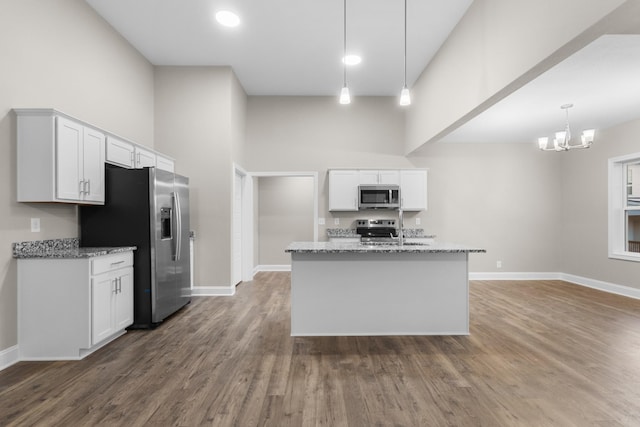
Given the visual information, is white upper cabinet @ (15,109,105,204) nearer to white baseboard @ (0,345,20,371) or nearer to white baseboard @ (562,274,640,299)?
white baseboard @ (0,345,20,371)

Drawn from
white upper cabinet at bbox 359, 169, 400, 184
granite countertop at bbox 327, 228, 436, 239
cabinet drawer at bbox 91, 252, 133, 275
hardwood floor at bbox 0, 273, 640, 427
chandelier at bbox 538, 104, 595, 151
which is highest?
chandelier at bbox 538, 104, 595, 151

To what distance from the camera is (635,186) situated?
17.9 ft

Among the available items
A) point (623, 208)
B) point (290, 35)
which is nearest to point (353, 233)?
point (290, 35)

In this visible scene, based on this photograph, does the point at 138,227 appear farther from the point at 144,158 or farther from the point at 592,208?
the point at 592,208

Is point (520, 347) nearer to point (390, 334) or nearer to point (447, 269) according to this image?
point (447, 269)

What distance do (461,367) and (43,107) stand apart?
4228 millimetres

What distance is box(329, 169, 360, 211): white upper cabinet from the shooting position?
6062 mm

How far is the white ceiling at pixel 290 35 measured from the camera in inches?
146

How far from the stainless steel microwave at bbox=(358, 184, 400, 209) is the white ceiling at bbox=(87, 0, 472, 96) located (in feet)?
5.72

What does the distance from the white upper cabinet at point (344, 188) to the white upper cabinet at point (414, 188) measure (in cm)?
84

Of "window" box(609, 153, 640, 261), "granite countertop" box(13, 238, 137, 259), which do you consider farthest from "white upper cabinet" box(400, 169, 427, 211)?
"granite countertop" box(13, 238, 137, 259)

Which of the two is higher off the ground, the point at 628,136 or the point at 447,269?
the point at 628,136

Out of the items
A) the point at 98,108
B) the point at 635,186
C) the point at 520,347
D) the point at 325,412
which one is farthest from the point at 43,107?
the point at 635,186

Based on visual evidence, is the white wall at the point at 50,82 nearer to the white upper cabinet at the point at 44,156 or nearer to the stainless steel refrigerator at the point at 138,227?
the white upper cabinet at the point at 44,156
